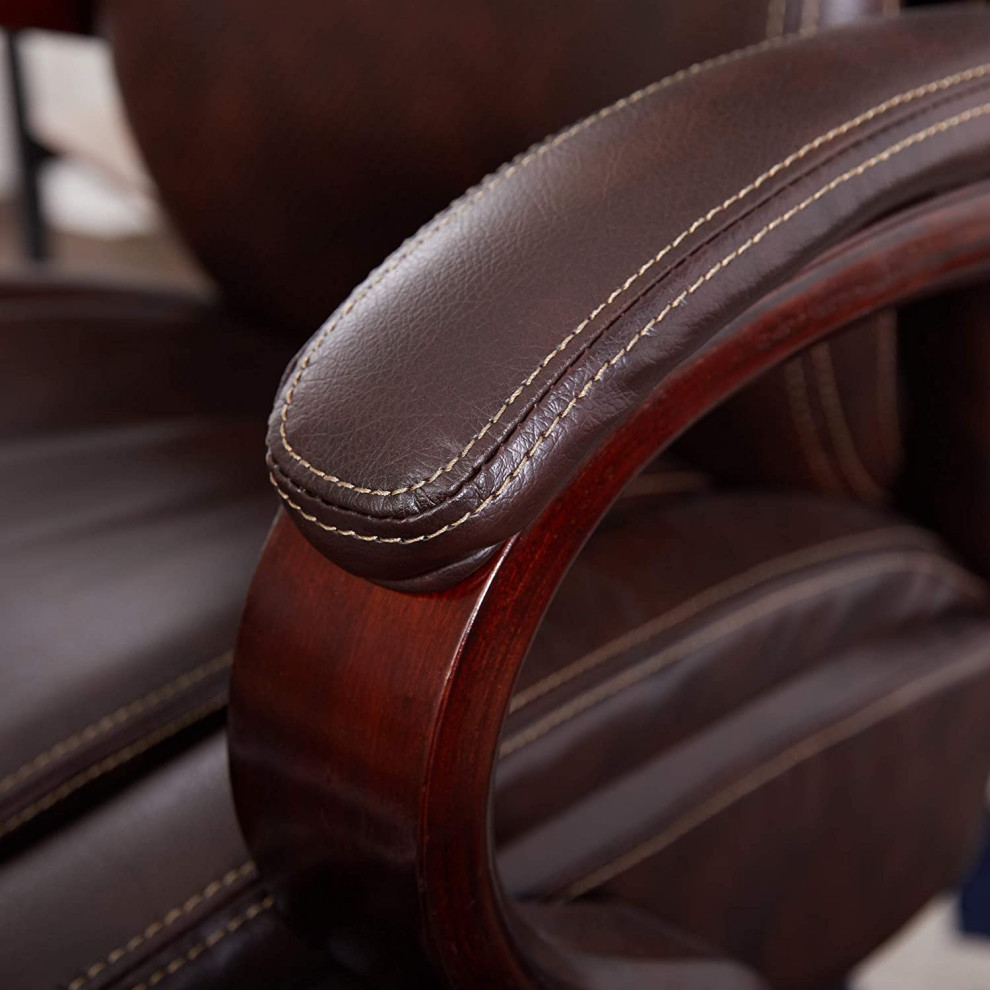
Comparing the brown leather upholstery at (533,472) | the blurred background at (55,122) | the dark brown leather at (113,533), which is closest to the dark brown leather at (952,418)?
the brown leather upholstery at (533,472)

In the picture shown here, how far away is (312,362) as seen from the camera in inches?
17.4

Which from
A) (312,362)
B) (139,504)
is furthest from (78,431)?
(312,362)

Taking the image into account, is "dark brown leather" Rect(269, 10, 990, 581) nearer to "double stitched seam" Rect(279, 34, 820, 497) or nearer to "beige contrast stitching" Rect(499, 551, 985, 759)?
"double stitched seam" Rect(279, 34, 820, 497)

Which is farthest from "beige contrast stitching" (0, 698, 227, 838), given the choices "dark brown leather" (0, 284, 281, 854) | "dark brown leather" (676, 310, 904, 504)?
"dark brown leather" (676, 310, 904, 504)

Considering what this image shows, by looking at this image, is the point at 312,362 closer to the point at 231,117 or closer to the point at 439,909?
the point at 439,909

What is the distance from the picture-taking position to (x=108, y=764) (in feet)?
1.80

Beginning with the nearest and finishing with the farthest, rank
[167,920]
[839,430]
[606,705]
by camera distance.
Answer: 1. [167,920]
2. [606,705]
3. [839,430]

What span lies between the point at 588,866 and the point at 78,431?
17.0 inches

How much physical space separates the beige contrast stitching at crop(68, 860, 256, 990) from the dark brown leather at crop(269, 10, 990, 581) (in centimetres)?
19

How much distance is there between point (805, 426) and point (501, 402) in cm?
38

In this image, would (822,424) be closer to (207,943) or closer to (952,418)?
(952,418)

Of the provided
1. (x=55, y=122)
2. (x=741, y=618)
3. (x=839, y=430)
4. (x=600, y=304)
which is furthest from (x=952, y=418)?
(x=55, y=122)

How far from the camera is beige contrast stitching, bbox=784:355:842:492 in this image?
0.71 metres

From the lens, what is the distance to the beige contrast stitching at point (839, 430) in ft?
2.31
